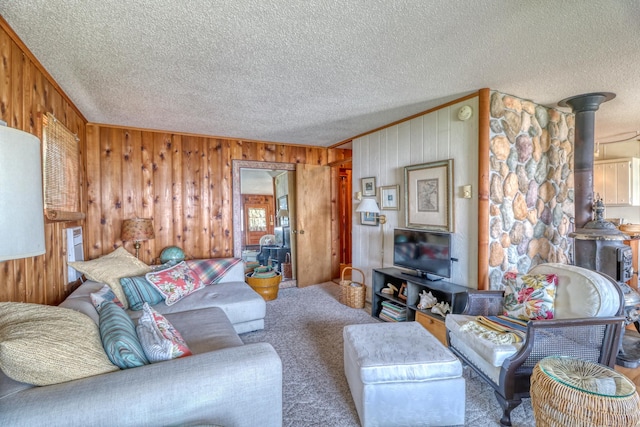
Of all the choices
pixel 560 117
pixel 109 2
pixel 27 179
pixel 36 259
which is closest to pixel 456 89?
pixel 560 117

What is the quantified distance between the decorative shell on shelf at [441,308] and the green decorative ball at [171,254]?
3097 millimetres

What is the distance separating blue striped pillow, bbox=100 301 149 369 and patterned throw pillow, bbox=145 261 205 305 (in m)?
1.23

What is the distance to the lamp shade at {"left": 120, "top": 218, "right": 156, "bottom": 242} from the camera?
3475mm

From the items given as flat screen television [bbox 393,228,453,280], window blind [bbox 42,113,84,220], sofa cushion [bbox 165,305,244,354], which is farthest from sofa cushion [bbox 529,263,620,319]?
window blind [bbox 42,113,84,220]

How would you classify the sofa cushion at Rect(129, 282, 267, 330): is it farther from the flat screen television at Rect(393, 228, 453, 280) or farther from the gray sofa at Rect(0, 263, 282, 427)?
the flat screen television at Rect(393, 228, 453, 280)

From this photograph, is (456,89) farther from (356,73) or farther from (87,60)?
(87,60)

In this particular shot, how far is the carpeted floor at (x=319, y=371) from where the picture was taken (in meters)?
1.79

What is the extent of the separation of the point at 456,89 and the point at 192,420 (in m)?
2.89

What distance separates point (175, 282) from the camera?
285 centimetres

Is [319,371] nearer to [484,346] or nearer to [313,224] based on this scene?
[484,346]

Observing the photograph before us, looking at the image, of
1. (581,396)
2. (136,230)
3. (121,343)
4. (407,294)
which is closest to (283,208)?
(136,230)

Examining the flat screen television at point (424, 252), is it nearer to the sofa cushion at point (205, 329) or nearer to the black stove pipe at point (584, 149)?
the black stove pipe at point (584, 149)

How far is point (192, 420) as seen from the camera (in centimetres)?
119

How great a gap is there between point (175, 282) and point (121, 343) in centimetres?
163
